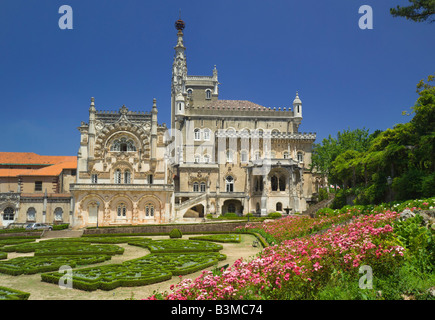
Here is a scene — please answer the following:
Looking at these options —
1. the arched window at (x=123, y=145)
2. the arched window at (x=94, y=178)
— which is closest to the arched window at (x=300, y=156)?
the arched window at (x=123, y=145)

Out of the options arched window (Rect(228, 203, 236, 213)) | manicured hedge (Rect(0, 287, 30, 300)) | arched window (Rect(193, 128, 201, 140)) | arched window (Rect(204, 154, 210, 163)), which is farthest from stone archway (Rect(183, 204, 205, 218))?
manicured hedge (Rect(0, 287, 30, 300))

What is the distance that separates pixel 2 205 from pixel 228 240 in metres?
38.5

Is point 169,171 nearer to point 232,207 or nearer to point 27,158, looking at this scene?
point 232,207

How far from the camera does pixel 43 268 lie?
50.1ft

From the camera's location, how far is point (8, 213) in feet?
159

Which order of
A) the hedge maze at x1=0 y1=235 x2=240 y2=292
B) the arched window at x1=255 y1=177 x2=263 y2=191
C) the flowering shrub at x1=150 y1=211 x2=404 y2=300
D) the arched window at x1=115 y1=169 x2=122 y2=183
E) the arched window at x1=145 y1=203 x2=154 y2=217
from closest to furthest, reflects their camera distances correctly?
the flowering shrub at x1=150 y1=211 x2=404 y2=300
the hedge maze at x1=0 y1=235 x2=240 y2=292
the arched window at x1=145 y1=203 x2=154 y2=217
the arched window at x1=115 y1=169 x2=122 y2=183
the arched window at x1=255 y1=177 x2=263 y2=191

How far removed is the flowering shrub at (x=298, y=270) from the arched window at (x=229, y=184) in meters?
46.1

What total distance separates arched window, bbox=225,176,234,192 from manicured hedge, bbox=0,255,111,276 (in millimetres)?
39166

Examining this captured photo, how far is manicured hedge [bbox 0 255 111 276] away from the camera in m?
14.8

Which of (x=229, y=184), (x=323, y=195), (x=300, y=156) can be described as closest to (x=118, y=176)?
(x=229, y=184)

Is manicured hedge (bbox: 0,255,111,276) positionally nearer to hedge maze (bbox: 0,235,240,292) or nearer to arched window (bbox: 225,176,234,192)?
hedge maze (bbox: 0,235,240,292)

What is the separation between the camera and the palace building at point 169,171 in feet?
147
